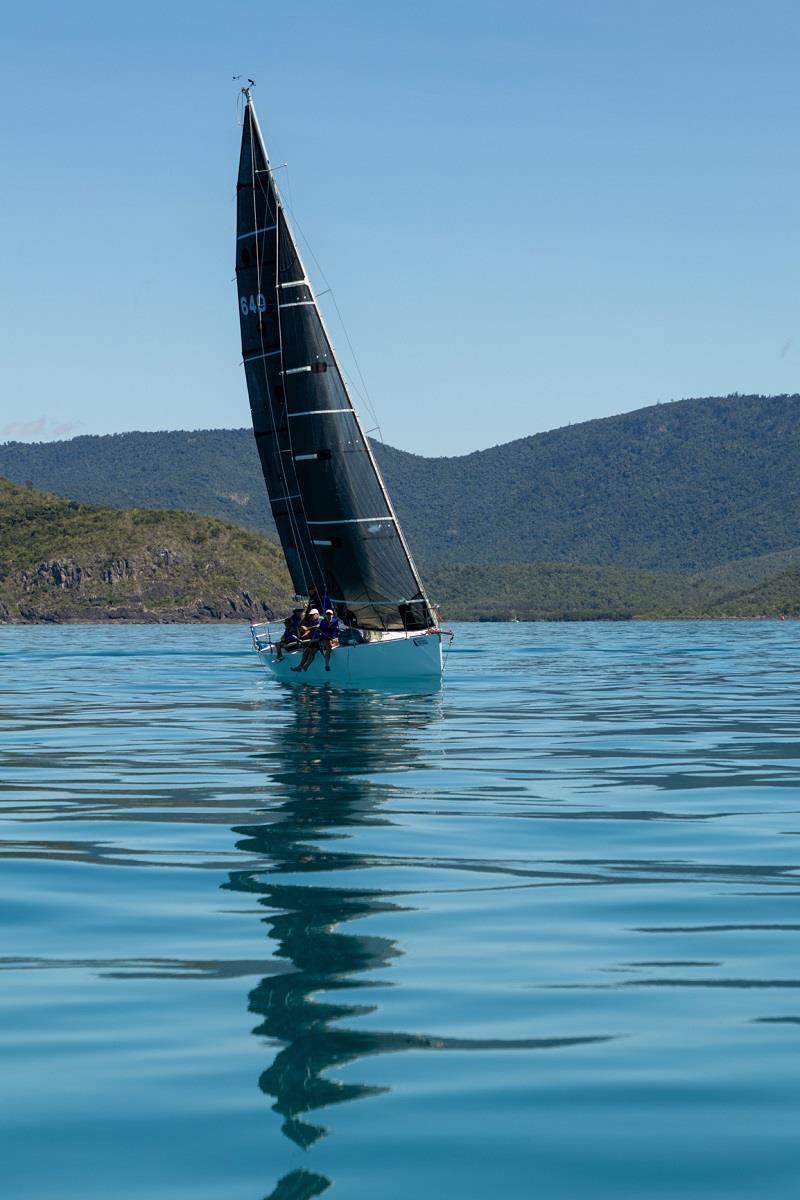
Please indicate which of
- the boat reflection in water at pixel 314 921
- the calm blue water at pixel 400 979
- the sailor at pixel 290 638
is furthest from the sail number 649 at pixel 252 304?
the calm blue water at pixel 400 979

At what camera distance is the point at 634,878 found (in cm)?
1451

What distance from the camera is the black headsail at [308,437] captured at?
48781 millimetres

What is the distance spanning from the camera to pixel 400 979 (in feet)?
34.9

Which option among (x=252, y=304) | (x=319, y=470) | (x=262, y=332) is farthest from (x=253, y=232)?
(x=319, y=470)

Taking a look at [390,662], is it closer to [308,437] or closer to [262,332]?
[308,437]

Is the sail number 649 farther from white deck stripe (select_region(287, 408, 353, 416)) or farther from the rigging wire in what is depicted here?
white deck stripe (select_region(287, 408, 353, 416))

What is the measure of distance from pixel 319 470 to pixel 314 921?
3720 centimetres

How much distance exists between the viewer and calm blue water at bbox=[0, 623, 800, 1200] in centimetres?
754

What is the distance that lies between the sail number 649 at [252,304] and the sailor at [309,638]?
30.4 feet

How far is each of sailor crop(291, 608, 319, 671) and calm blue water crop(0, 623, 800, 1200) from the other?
878 inches

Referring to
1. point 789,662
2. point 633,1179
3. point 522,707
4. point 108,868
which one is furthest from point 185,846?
point 789,662

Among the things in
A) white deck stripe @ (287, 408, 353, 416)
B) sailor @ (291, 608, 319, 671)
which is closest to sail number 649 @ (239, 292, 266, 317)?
white deck stripe @ (287, 408, 353, 416)

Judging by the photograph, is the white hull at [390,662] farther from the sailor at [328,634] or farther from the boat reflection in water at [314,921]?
the boat reflection in water at [314,921]

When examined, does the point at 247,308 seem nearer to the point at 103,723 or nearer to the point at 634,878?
the point at 103,723
